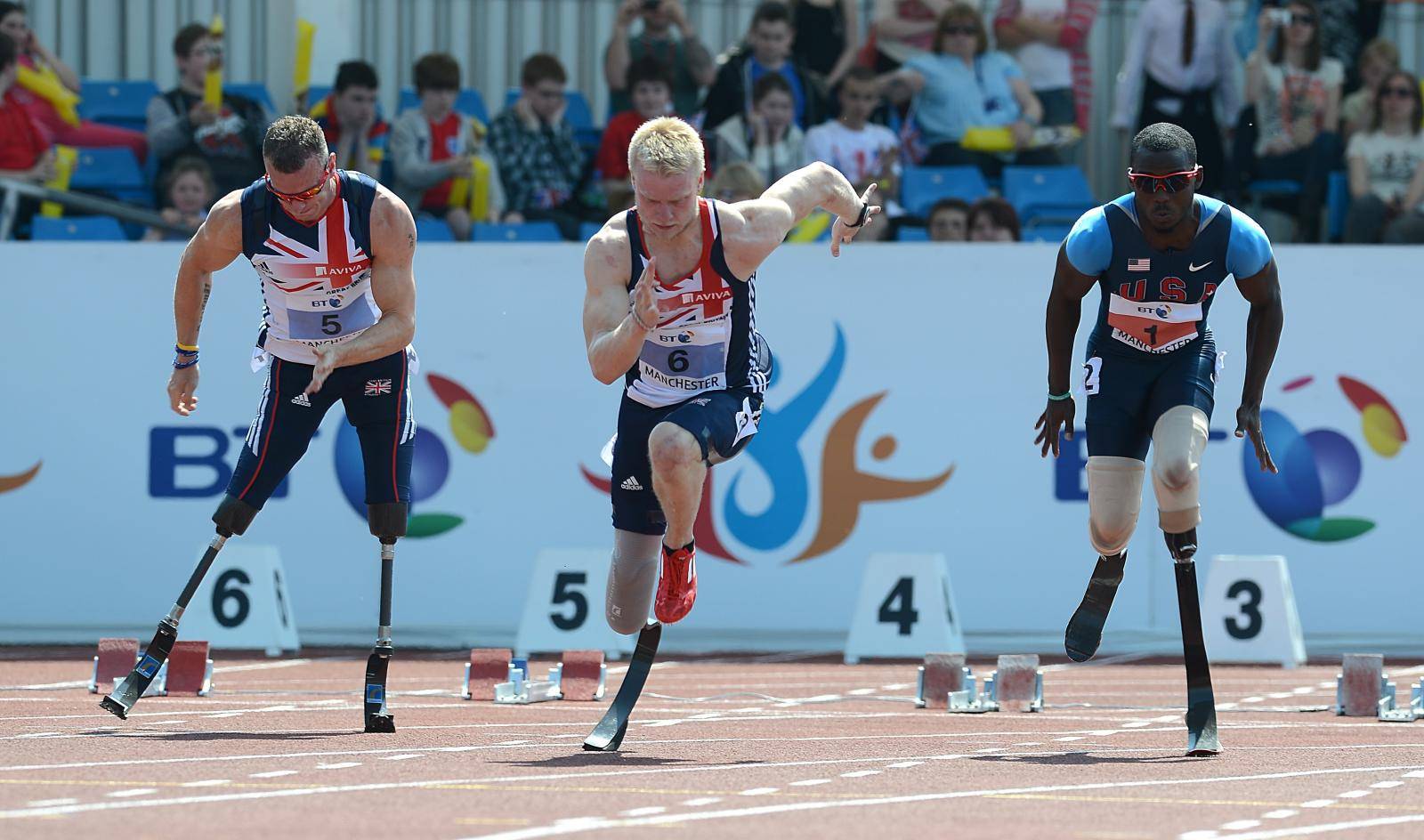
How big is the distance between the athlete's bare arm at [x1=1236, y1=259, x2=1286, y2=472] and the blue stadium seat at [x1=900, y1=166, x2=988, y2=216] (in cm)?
673

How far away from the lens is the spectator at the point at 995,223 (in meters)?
13.5

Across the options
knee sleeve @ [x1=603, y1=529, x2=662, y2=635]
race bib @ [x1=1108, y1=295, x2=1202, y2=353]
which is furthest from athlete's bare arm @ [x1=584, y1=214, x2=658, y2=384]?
race bib @ [x1=1108, y1=295, x2=1202, y2=353]

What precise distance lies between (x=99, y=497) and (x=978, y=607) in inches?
198

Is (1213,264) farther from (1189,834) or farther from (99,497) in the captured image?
(99,497)

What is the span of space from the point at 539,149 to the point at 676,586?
7808 mm

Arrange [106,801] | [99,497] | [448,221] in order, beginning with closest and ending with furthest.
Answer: [106,801] → [99,497] → [448,221]

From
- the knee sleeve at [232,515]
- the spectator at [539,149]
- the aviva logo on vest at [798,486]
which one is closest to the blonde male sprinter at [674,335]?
the knee sleeve at [232,515]

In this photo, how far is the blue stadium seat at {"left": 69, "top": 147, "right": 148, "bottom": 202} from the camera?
14.8 metres

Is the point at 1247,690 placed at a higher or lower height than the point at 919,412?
lower

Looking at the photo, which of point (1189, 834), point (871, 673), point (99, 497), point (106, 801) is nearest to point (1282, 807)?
point (1189, 834)

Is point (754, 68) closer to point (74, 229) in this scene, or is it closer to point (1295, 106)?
point (1295, 106)

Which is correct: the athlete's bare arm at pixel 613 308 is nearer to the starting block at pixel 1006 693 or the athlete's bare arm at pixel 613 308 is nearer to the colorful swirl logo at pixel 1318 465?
the starting block at pixel 1006 693

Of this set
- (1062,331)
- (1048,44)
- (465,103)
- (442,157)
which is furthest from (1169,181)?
(465,103)

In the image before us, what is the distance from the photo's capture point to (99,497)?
41.0 feet
